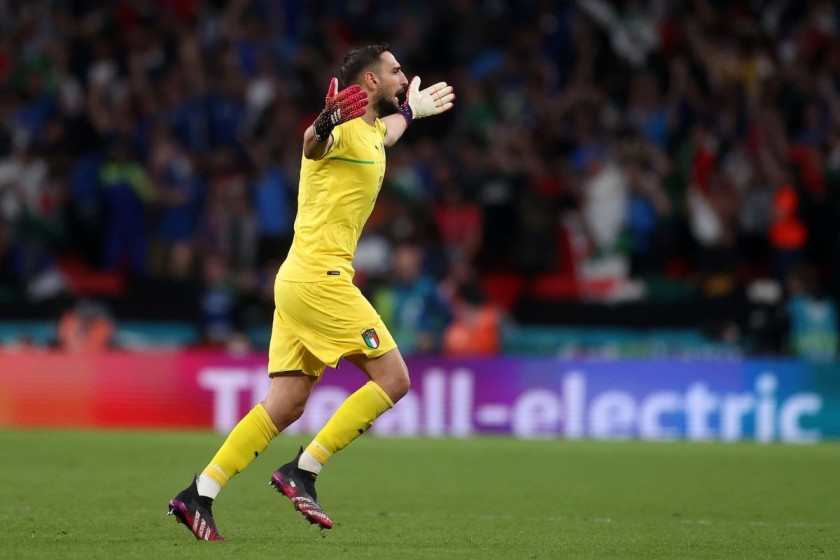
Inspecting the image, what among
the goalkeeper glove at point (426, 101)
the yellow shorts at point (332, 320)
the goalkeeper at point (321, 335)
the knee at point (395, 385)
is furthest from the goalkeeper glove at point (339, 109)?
the knee at point (395, 385)

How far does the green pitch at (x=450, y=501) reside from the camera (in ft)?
22.9

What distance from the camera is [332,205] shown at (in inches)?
287

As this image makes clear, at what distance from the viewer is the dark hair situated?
24.7 feet

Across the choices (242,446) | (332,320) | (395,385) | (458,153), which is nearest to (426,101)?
(332,320)

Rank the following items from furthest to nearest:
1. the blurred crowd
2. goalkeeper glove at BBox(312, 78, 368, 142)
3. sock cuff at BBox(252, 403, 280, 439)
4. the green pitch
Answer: the blurred crowd → sock cuff at BBox(252, 403, 280, 439) → the green pitch → goalkeeper glove at BBox(312, 78, 368, 142)

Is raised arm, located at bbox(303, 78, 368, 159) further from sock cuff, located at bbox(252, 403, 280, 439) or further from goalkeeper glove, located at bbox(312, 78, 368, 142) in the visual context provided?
sock cuff, located at bbox(252, 403, 280, 439)

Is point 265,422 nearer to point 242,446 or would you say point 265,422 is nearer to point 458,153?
point 242,446

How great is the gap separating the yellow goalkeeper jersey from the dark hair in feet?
1.00

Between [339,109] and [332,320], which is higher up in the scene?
[339,109]

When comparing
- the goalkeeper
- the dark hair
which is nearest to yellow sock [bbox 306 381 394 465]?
the goalkeeper

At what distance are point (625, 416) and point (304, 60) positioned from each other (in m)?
7.00

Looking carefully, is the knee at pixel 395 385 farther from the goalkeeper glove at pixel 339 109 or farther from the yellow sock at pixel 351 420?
the goalkeeper glove at pixel 339 109

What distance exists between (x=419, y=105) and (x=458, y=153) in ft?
33.0

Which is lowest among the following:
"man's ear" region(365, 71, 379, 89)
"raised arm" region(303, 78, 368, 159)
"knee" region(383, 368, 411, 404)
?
"knee" region(383, 368, 411, 404)
